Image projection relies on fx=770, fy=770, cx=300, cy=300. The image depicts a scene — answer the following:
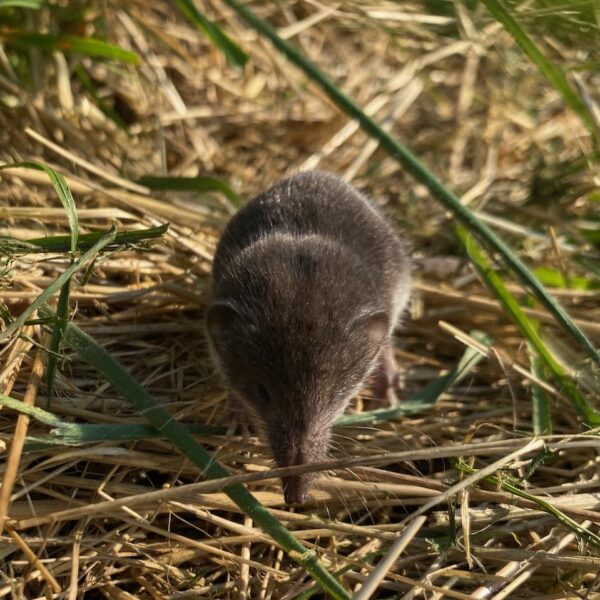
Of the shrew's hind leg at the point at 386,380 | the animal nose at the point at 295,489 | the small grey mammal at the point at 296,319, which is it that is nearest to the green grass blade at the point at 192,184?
the small grey mammal at the point at 296,319

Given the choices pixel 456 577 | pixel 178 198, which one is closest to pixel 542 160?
pixel 178 198

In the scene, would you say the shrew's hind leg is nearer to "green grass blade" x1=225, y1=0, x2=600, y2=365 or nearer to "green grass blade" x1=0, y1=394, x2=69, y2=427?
"green grass blade" x1=225, y1=0, x2=600, y2=365

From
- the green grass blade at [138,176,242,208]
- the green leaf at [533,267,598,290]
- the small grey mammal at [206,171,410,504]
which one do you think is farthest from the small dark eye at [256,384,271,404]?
the green leaf at [533,267,598,290]

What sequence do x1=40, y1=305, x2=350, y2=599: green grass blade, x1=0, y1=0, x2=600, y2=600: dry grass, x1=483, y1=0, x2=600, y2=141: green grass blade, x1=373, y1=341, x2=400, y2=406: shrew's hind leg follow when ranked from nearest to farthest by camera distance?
1. x1=40, y1=305, x2=350, y2=599: green grass blade
2. x1=0, y1=0, x2=600, y2=600: dry grass
3. x1=483, y1=0, x2=600, y2=141: green grass blade
4. x1=373, y1=341, x2=400, y2=406: shrew's hind leg

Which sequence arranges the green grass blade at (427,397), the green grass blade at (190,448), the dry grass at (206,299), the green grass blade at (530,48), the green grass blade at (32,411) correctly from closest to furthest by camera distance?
the green grass blade at (190,448) < the green grass blade at (32,411) < the dry grass at (206,299) < the green grass blade at (530,48) < the green grass blade at (427,397)

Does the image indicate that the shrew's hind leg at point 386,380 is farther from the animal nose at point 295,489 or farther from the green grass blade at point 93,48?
the green grass blade at point 93,48
